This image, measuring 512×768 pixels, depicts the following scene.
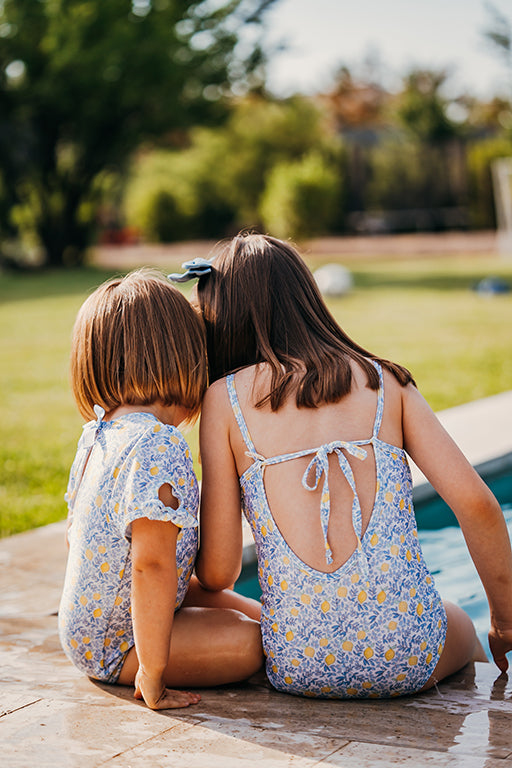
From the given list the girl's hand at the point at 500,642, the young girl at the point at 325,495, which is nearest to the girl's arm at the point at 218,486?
the young girl at the point at 325,495

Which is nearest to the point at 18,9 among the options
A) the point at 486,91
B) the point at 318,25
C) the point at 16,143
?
the point at 16,143

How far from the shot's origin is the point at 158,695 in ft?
6.98

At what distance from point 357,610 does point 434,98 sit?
3036 centimetres

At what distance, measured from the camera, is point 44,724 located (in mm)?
2068

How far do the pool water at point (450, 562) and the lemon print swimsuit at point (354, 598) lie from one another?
1410 mm

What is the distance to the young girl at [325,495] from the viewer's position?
2105 millimetres

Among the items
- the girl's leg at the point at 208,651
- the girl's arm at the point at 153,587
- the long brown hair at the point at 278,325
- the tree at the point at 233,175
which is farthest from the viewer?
the tree at the point at 233,175

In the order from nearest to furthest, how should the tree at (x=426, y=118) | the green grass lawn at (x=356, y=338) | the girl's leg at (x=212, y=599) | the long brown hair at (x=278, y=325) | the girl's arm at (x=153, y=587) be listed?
the girl's arm at (x=153, y=587)
the long brown hair at (x=278, y=325)
the girl's leg at (x=212, y=599)
the green grass lawn at (x=356, y=338)
the tree at (x=426, y=118)

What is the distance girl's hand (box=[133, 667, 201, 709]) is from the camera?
212 centimetres

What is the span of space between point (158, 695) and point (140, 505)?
475mm

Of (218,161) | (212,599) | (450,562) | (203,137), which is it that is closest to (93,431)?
(212,599)

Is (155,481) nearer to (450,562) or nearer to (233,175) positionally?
(450,562)

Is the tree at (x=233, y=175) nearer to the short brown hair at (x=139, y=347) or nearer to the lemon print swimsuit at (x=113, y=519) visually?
the short brown hair at (x=139, y=347)

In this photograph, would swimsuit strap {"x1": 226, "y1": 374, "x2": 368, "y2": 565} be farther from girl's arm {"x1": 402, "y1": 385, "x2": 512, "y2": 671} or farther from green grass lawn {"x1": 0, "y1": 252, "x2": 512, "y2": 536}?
green grass lawn {"x1": 0, "y1": 252, "x2": 512, "y2": 536}
